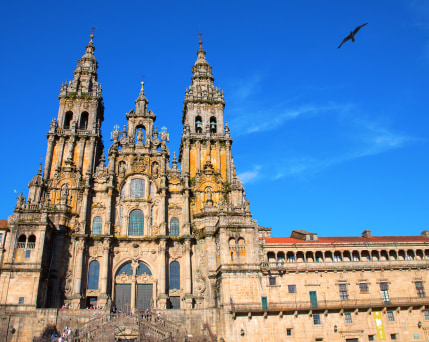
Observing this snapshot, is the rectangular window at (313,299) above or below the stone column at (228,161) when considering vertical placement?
below

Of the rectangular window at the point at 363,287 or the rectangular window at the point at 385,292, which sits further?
the rectangular window at the point at 363,287

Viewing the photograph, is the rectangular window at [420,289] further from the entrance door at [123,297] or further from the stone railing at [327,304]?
the entrance door at [123,297]

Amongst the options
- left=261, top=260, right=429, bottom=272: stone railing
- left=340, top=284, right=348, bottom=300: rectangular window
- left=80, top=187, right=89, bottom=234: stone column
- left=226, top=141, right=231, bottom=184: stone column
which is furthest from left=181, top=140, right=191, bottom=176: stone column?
left=340, top=284, right=348, bottom=300: rectangular window

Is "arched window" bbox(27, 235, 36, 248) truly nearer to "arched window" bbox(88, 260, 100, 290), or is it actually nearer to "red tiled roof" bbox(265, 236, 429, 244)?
"arched window" bbox(88, 260, 100, 290)

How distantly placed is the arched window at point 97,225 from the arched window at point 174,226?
827cm

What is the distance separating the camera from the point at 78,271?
43750mm

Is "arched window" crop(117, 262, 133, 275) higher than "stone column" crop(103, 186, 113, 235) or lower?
lower

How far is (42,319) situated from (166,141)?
1037 inches

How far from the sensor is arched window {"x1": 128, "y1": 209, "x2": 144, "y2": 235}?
48.2 meters

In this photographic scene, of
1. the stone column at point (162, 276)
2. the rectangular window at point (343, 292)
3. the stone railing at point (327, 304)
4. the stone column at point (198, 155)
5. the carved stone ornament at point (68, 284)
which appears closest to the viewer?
the stone railing at point (327, 304)

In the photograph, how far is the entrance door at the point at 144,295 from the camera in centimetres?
4459

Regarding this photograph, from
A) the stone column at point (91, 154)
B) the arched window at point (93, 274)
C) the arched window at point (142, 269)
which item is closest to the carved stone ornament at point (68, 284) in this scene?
the arched window at point (93, 274)

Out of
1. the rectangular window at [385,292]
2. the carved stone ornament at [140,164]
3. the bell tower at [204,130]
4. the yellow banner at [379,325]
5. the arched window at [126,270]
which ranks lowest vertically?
the yellow banner at [379,325]

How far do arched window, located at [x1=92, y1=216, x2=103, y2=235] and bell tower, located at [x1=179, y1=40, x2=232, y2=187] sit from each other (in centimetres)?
1180
